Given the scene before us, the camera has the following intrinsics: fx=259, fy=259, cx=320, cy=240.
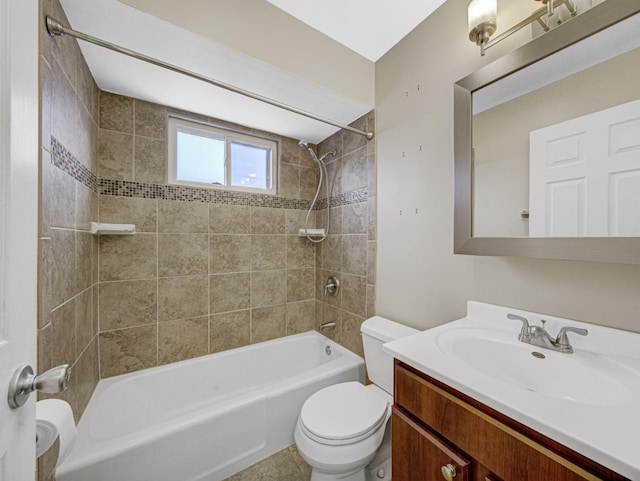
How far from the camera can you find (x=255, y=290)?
82.8 inches

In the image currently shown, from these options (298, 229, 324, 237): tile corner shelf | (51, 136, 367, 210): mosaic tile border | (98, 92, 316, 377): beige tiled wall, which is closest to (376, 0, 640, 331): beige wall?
(51, 136, 367, 210): mosaic tile border

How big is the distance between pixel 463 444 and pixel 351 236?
1.40 meters

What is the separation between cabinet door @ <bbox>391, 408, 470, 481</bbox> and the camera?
70cm

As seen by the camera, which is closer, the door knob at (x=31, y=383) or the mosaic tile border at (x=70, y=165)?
the door knob at (x=31, y=383)

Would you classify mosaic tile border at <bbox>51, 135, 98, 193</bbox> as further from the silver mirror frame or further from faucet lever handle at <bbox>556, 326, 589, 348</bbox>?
faucet lever handle at <bbox>556, 326, 589, 348</bbox>

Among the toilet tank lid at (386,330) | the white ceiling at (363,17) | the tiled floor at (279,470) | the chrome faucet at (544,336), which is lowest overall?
the tiled floor at (279,470)

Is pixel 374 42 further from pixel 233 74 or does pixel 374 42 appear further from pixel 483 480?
pixel 483 480

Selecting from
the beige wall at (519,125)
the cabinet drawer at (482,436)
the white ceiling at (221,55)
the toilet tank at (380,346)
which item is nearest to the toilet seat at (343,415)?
the toilet tank at (380,346)

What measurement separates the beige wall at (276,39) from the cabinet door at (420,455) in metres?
1.69

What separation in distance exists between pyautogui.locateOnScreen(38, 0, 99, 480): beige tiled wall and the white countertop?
48.4 inches

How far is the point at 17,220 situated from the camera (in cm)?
42

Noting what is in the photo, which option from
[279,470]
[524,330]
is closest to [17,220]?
[524,330]

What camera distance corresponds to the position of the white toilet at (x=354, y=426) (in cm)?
107

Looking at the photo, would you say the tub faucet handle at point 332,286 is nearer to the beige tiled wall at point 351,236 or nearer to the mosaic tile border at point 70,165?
the beige tiled wall at point 351,236
